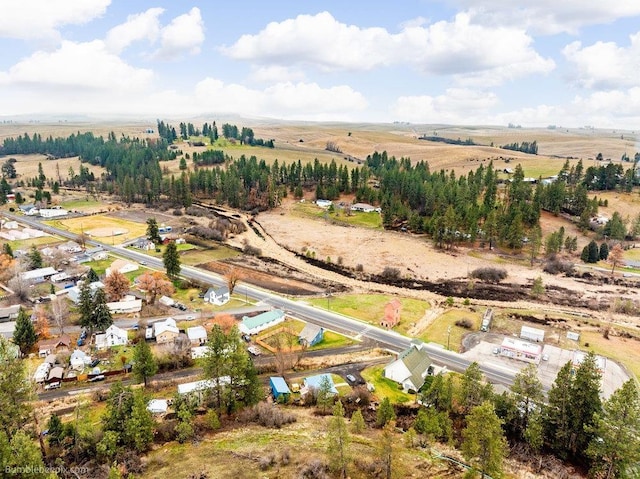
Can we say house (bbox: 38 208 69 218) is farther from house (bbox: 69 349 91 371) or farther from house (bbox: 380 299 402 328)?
house (bbox: 380 299 402 328)

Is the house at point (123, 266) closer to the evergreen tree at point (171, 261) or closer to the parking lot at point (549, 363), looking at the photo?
the evergreen tree at point (171, 261)

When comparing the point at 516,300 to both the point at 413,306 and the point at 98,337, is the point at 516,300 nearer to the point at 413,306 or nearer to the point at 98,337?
the point at 413,306

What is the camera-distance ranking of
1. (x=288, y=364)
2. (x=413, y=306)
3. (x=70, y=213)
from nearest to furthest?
(x=288, y=364) < (x=413, y=306) < (x=70, y=213)

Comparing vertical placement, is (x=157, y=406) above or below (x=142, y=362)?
below

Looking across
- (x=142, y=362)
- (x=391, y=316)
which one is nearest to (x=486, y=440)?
(x=142, y=362)

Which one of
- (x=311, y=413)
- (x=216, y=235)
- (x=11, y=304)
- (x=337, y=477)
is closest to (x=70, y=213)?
(x=216, y=235)

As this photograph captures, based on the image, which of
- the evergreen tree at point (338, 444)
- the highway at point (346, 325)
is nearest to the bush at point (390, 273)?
the highway at point (346, 325)

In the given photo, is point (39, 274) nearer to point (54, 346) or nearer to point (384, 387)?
point (54, 346)
